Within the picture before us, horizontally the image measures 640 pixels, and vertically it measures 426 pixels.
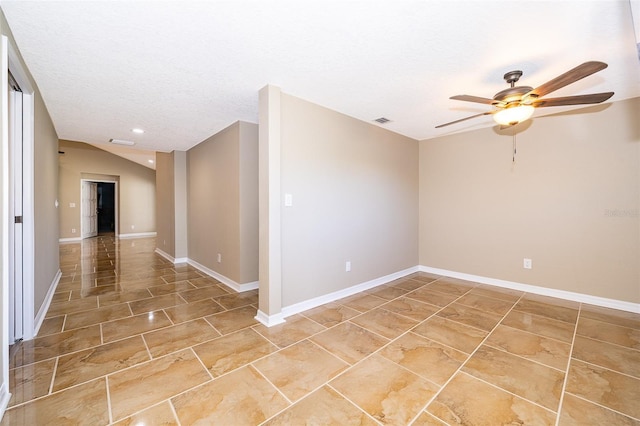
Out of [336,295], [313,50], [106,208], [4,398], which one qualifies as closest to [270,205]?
[313,50]

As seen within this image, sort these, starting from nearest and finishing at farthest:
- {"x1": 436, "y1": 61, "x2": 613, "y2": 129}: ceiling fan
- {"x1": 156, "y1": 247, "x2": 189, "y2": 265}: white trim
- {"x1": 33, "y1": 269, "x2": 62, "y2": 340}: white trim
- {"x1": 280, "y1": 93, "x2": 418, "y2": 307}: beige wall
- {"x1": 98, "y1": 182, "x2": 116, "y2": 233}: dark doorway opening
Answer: {"x1": 436, "y1": 61, "x2": 613, "y2": 129}: ceiling fan
{"x1": 33, "y1": 269, "x2": 62, "y2": 340}: white trim
{"x1": 280, "y1": 93, "x2": 418, "y2": 307}: beige wall
{"x1": 156, "y1": 247, "x2": 189, "y2": 265}: white trim
{"x1": 98, "y1": 182, "x2": 116, "y2": 233}: dark doorway opening

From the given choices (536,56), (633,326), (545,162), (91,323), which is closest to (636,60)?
(536,56)

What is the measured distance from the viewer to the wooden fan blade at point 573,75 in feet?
5.52

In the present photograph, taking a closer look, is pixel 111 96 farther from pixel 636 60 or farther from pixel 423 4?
pixel 636 60

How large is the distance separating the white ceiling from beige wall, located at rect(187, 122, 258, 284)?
733 mm

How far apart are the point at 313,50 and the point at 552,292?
13.5 ft

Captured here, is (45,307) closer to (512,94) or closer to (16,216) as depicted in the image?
(16,216)

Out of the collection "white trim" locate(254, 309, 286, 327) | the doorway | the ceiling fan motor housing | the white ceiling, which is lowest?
"white trim" locate(254, 309, 286, 327)

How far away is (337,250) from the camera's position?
3383 mm

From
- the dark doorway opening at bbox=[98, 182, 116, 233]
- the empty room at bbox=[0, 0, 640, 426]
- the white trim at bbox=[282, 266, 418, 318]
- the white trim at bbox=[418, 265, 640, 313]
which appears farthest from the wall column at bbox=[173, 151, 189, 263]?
the dark doorway opening at bbox=[98, 182, 116, 233]

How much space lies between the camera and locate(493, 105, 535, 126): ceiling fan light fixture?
2.34 m

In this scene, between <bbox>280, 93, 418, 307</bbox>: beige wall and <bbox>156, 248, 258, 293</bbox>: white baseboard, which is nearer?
<bbox>280, 93, 418, 307</bbox>: beige wall

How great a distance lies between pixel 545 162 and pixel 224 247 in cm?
466

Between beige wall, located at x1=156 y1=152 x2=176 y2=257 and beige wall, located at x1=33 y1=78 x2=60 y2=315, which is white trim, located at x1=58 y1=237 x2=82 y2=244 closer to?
beige wall, located at x1=156 y1=152 x2=176 y2=257
